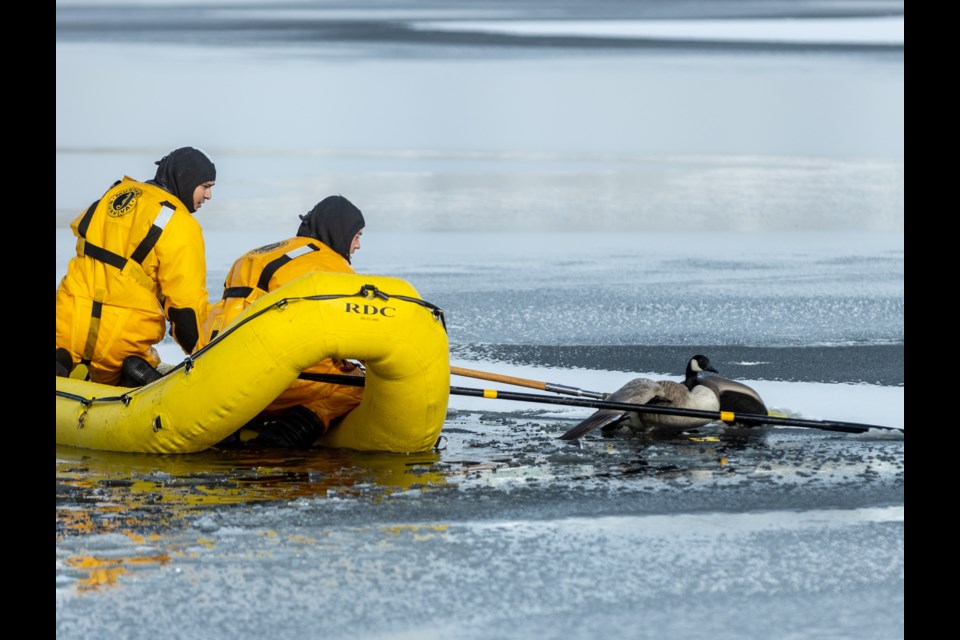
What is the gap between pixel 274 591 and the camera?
3.60m

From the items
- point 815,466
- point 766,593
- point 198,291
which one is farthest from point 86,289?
point 766,593

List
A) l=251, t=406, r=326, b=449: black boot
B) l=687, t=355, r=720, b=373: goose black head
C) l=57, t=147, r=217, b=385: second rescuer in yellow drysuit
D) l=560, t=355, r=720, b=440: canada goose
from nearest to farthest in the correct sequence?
1. l=251, t=406, r=326, b=449: black boot
2. l=560, t=355, r=720, b=440: canada goose
3. l=57, t=147, r=217, b=385: second rescuer in yellow drysuit
4. l=687, t=355, r=720, b=373: goose black head

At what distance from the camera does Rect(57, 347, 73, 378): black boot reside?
19.9 feet

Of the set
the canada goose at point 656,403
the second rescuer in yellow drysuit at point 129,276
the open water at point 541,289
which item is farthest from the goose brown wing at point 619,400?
the second rescuer in yellow drysuit at point 129,276

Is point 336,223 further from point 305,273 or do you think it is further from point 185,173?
point 185,173

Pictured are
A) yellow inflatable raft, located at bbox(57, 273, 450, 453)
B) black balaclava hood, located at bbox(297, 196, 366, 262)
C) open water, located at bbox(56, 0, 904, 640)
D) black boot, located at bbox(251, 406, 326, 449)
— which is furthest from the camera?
black balaclava hood, located at bbox(297, 196, 366, 262)

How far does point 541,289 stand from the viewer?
8.94 m

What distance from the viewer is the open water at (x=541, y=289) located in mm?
3684

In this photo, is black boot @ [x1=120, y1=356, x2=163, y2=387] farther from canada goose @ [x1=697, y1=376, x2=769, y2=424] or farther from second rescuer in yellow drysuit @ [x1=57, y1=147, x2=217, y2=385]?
canada goose @ [x1=697, y1=376, x2=769, y2=424]

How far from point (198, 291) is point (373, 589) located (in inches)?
107

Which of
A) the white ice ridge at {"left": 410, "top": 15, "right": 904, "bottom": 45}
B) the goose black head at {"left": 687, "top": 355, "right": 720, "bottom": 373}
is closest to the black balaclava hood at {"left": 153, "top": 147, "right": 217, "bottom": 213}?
the goose black head at {"left": 687, "top": 355, "right": 720, "bottom": 373}

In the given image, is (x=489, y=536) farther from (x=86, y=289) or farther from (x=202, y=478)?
(x=86, y=289)

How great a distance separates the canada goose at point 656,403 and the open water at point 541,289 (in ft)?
0.45

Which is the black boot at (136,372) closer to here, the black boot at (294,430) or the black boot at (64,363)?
the black boot at (64,363)
